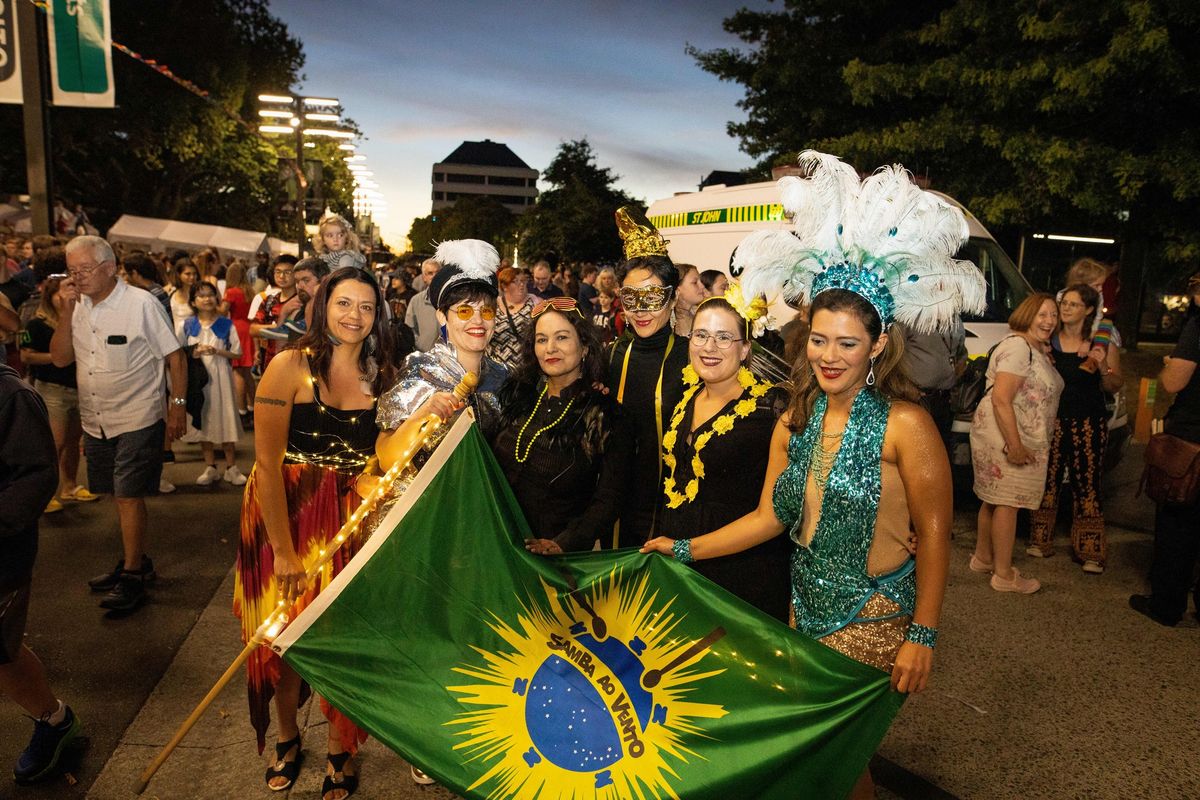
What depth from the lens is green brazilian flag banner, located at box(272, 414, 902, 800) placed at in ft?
8.06

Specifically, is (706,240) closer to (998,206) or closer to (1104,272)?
(1104,272)

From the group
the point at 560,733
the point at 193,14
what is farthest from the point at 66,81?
the point at 193,14

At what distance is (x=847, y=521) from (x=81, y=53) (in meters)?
8.67

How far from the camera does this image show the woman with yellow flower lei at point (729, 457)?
300 cm

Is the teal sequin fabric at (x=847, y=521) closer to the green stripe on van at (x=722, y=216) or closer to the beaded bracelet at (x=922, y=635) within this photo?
the beaded bracelet at (x=922, y=635)

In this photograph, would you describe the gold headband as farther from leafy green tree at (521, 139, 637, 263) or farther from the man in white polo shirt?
leafy green tree at (521, 139, 637, 263)

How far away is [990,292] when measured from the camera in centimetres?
773

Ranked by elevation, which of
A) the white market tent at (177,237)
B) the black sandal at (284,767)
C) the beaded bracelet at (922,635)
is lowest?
the black sandal at (284,767)

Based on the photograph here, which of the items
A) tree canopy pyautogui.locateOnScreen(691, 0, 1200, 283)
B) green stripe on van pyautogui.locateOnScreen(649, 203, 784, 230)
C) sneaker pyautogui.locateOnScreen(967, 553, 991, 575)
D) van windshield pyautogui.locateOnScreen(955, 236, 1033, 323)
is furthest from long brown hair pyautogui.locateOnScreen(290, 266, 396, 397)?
tree canopy pyautogui.locateOnScreen(691, 0, 1200, 283)

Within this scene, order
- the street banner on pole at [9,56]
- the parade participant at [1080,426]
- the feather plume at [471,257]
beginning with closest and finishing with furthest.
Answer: the feather plume at [471,257] → the parade participant at [1080,426] → the street banner on pole at [9,56]

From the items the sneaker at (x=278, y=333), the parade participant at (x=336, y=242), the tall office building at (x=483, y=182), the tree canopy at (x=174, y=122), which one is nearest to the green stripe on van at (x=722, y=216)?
the parade participant at (x=336, y=242)

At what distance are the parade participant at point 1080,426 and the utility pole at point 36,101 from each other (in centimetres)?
900

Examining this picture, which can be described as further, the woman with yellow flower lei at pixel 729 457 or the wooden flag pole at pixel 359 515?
the woman with yellow flower lei at pixel 729 457

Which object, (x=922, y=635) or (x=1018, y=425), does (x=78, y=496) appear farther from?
(x=1018, y=425)
